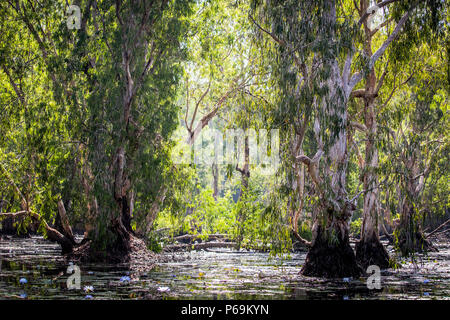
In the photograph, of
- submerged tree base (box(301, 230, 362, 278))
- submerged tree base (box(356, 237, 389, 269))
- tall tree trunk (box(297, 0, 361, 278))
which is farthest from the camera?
submerged tree base (box(356, 237, 389, 269))

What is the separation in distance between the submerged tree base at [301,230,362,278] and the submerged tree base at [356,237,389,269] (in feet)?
9.63

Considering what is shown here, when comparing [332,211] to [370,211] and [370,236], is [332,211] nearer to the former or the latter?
[370,211]

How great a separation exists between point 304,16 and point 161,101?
765 cm

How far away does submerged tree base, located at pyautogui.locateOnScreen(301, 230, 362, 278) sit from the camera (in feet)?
37.9

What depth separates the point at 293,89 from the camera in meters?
10.3

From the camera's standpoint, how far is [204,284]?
10.4m

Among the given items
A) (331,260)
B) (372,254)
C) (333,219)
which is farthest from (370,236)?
(333,219)

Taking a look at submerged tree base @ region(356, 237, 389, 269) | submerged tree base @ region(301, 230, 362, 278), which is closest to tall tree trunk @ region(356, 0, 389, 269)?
submerged tree base @ region(356, 237, 389, 269)

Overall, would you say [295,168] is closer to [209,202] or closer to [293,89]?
[293,89]

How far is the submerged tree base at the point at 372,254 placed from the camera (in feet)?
48.1

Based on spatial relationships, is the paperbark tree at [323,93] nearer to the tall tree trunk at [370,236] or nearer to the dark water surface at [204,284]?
the dark water surface at [204,284]

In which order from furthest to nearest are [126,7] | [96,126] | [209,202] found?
1. [209,202]
2. [126,7]
3. [96,126]

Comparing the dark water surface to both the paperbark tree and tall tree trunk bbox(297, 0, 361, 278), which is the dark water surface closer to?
tall tree trunk bbox(297, 0, 361, 278)
